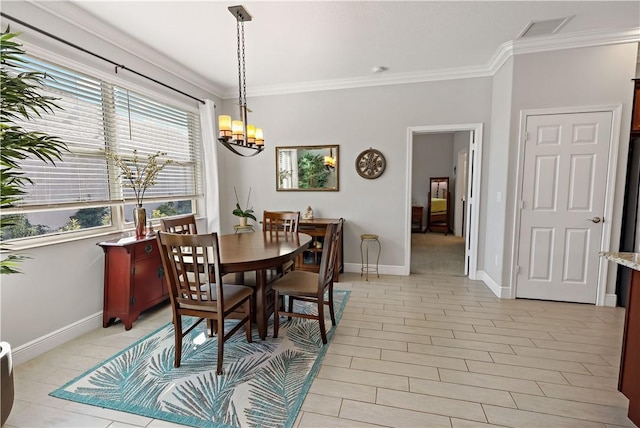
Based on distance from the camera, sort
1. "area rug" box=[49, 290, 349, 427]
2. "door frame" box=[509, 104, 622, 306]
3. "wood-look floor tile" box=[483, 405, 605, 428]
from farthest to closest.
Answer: "door frame" box=[509, 104, 622, 306]
"area rug" box=[49, 290, 349, 427]
"wood-look floor tile" box=[483, 405, 605, 428]

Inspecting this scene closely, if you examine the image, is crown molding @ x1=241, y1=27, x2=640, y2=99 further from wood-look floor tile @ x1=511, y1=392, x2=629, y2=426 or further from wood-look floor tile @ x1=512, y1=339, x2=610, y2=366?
wood-look floor tile @ x1=511, y1=392, x2=629, y2=426

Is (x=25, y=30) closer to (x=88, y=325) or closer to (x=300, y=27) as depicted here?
(x=300, y=27)

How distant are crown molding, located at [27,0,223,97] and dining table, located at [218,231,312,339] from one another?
2.15 meters

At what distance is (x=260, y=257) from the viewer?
2.16 m

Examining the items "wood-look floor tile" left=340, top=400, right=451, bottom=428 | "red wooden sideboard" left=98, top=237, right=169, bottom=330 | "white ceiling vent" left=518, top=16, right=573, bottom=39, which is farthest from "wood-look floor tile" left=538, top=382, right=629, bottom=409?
"red wooden sideboard" left=98, top=237, right=169, bottom=330

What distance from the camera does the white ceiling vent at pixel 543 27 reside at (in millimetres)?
2697

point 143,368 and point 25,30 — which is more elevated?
point 25,30

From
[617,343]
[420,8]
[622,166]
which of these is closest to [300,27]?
[420,8]

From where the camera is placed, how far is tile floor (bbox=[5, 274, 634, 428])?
167 centimetres

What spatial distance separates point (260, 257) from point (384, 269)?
2.61 metres

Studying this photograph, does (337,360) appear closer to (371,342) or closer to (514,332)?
(371,342)

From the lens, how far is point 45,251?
91.8 inches

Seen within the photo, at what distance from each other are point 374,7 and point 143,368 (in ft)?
10.9

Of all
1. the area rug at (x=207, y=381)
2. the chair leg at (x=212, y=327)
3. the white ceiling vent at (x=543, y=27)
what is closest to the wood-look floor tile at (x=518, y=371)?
the area rug at (x=207, y=381)
